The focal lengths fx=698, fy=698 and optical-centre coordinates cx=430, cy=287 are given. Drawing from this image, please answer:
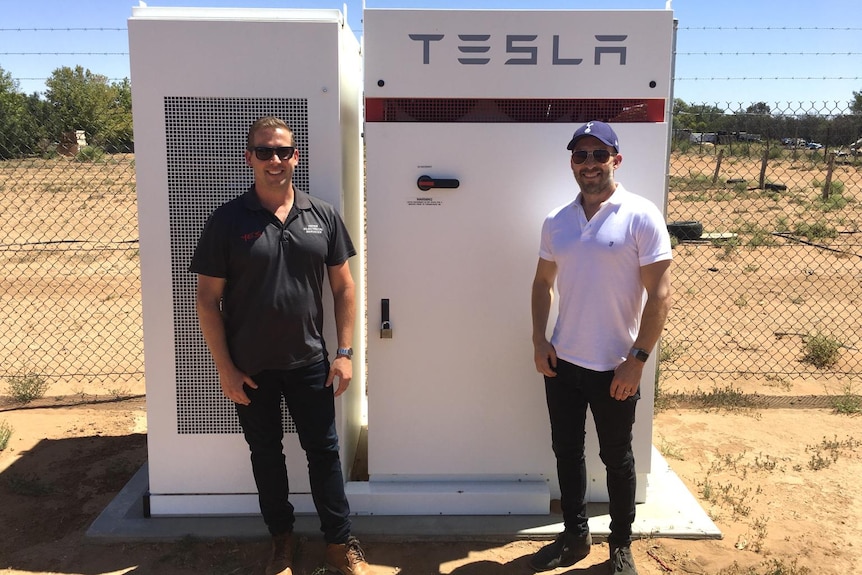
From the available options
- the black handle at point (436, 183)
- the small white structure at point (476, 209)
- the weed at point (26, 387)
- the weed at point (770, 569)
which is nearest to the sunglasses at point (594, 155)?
the small white structure at point (476, 209)

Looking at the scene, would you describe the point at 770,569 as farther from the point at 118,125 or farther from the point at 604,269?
the point at 118,125

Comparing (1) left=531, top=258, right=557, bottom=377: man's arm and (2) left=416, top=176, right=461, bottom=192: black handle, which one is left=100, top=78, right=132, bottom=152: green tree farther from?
(1) left=531, top=258, right=557, bottom=377: man's arm

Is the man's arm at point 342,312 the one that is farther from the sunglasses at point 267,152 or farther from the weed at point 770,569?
the weed at point 770,569

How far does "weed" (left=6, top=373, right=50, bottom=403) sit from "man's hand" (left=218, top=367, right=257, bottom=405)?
3.55 metres

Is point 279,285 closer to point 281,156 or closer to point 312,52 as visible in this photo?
point 281,156

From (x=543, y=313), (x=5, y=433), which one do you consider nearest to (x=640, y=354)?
(x=543, y=313)

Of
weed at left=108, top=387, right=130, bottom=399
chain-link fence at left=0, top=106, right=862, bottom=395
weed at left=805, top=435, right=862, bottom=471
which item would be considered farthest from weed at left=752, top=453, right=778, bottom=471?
weed at left=108, top=387, right=130, bottom=399

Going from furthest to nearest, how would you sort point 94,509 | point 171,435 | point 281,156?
1. point 94,509
2. point 171,435
3. point 281,156

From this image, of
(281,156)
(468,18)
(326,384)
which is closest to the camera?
(281,156)

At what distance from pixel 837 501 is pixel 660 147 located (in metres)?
2.44

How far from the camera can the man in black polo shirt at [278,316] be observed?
3.05 metres

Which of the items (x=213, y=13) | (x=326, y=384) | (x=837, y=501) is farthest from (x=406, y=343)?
(x=837, y=501)

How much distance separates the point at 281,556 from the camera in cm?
344

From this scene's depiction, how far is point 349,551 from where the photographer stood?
3.40 m
